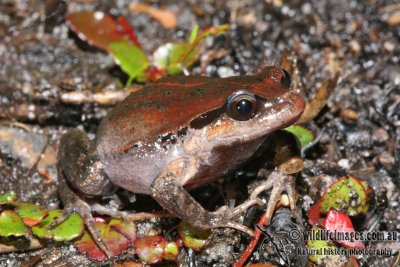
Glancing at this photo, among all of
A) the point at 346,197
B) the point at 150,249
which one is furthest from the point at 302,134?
the point at 150,249

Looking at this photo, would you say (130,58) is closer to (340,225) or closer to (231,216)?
(231,216)

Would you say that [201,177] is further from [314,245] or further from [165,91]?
[314,245]

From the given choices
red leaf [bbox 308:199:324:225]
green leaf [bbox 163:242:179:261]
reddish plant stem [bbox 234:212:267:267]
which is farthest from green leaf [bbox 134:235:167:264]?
red leaf [bbox 308:199:324:225]

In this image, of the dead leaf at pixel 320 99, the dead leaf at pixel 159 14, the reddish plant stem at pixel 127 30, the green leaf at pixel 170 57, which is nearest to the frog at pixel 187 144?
the dead leaf at pixel 320 99

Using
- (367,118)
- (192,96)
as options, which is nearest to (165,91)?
(192,96)

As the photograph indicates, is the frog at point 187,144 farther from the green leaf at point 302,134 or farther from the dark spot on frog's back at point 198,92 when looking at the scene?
the green leaf at point 302,134

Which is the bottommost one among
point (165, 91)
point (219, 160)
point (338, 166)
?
point (338, 166)
